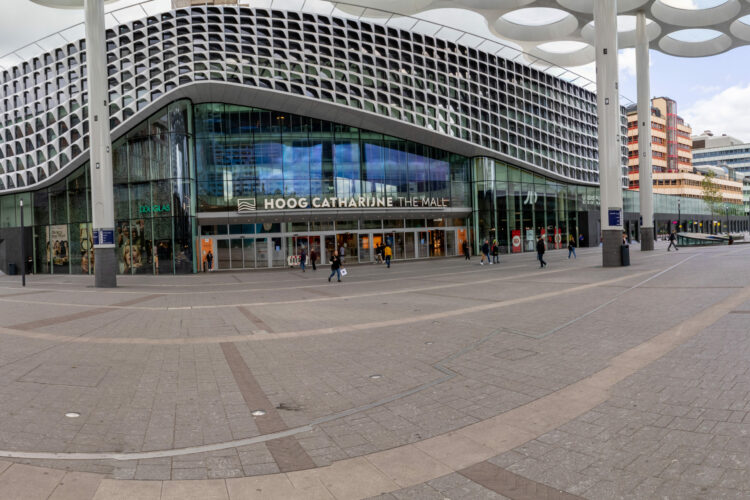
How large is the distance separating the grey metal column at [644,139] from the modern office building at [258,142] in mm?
10926

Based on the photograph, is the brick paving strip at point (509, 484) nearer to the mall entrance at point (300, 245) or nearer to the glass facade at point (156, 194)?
the glass facade at point (156, 194)

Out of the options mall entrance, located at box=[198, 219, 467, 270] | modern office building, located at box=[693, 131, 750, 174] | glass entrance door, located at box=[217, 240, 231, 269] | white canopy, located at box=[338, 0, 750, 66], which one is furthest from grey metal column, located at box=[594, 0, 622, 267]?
modern office building, located at box=[693, 131, 750, 174]

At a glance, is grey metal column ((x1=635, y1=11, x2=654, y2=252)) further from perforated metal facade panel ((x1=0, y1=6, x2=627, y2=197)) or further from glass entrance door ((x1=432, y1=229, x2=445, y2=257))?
glass entrance door ((x1=432, y1=229, x2=445, y2=257))

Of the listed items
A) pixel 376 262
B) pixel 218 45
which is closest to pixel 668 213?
pixel 376 262

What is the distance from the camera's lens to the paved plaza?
373cm

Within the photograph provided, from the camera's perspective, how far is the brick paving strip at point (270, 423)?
413 centimetres

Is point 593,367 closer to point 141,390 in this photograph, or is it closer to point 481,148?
point 141,390

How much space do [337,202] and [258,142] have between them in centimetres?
782

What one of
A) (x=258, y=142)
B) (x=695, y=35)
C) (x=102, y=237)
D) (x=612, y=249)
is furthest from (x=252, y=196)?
(x=695, y=35)

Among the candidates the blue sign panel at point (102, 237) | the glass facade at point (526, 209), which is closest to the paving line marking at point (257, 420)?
the blue sign panel at point (102, 237)

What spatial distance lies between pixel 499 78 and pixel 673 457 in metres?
43.6

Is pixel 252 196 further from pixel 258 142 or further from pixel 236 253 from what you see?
pixel 236 253

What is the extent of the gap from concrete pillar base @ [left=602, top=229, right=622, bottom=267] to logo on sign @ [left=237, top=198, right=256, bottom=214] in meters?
24.2

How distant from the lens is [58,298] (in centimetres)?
1791
